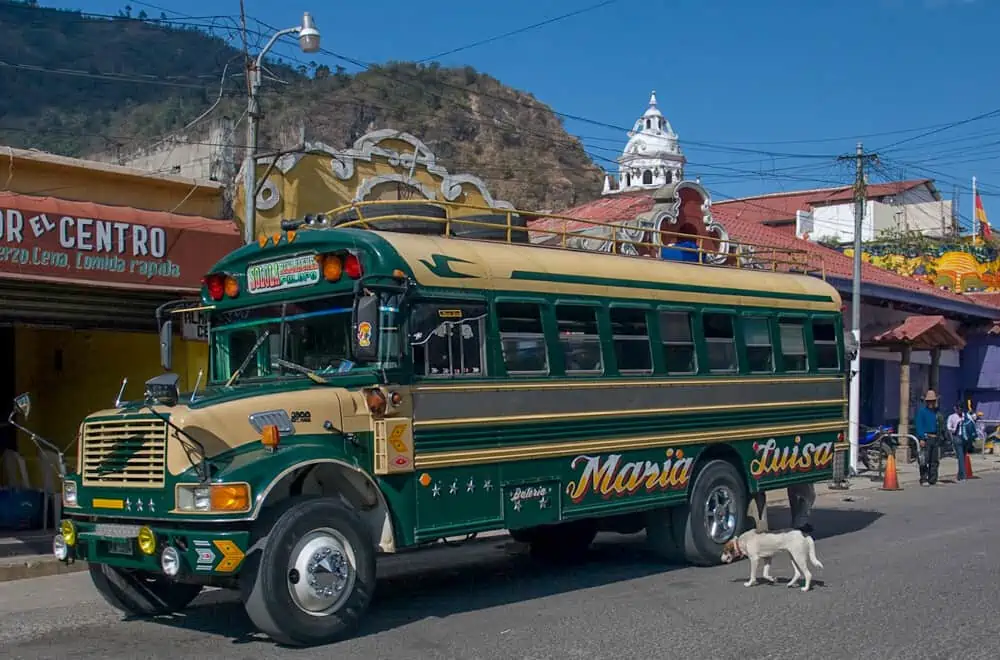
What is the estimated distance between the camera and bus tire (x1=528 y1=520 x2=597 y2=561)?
40.1ft

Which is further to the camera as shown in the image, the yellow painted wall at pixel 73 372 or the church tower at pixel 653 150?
the church tower at pixel 653 150

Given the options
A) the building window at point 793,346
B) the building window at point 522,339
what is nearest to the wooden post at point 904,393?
the building window at point 793,346

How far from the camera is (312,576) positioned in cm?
777

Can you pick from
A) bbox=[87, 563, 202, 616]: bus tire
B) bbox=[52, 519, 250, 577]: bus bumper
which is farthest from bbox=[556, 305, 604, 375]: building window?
bbox=[87, 563, 202, 616]: bus tire

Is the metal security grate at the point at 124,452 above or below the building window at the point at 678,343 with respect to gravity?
below

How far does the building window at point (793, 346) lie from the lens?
1255 cm

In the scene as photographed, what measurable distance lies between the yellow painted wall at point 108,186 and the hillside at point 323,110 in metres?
32.6

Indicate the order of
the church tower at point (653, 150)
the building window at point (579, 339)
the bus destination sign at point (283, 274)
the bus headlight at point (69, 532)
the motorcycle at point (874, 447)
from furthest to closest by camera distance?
1. the church tower at point (653, 150)
2. the motorcycle at point (874, 447)
3. the building window at point (579, 339)
4. the bus destination sign at point (283, 274)
5. the bus headlight at point (69, 532)

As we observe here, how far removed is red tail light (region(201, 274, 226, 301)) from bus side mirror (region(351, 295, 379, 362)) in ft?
6.31

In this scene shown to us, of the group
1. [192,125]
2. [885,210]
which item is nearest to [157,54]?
[885,210]

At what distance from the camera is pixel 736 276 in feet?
40.2

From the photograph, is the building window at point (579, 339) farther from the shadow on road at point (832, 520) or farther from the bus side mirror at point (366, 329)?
the shadow on road at point (832, 520)

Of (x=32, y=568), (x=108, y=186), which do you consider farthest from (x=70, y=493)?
(x=108, y=186)

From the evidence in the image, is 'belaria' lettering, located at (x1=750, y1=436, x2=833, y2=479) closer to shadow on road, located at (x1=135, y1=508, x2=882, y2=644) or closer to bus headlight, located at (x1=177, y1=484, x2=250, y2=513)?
shadow on road, located at (x1=135, y1=508, x2=882, y2=644)
